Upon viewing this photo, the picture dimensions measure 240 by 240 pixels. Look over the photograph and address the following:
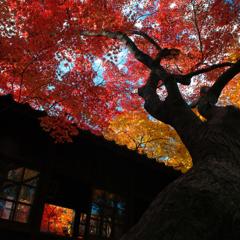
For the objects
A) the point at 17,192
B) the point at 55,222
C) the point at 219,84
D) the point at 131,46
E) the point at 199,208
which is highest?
the point at 131,46

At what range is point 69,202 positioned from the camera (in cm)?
1059

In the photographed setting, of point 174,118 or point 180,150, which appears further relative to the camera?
point 180,150

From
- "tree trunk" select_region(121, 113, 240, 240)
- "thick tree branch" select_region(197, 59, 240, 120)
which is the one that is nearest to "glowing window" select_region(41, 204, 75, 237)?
"thick tree branch" select_region(197, 59, 240, 120)

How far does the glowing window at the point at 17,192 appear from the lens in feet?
25.3

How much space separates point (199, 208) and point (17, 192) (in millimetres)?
6212

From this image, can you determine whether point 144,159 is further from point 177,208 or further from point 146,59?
point 177,208

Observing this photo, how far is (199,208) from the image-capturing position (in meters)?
3.04

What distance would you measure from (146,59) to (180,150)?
459 inches

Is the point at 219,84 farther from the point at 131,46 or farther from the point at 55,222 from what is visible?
the point at 55,222

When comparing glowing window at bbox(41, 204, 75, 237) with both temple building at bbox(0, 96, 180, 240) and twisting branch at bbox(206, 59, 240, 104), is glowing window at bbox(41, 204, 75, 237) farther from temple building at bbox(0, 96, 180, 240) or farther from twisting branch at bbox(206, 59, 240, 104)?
twisting branch at bbox(206, 59, 240, 104)

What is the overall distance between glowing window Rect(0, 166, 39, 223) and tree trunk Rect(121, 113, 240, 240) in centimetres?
553

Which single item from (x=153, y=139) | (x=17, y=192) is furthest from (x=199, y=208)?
(x=153, y=139)

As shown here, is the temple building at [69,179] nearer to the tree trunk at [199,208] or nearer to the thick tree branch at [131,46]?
the thick tree branch at [131,46]

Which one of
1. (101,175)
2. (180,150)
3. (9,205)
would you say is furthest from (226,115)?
(180,150)
